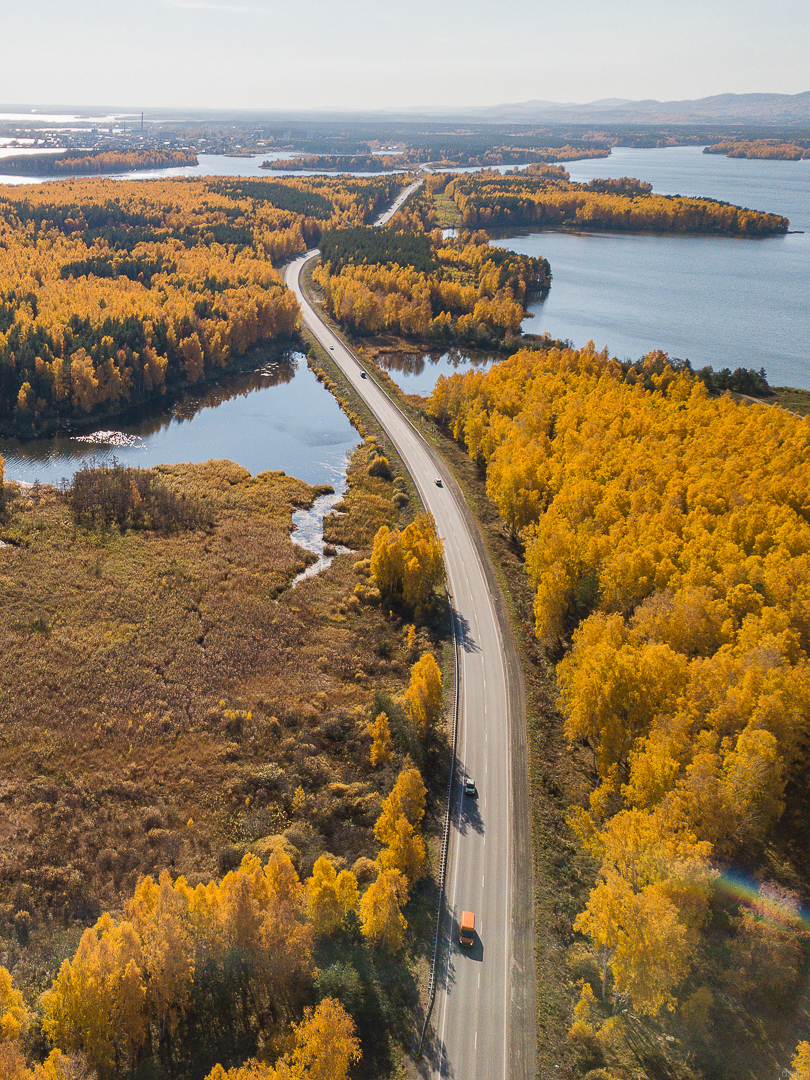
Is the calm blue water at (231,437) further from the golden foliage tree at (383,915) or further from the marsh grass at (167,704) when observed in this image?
the golden foliage tree at (383,915)

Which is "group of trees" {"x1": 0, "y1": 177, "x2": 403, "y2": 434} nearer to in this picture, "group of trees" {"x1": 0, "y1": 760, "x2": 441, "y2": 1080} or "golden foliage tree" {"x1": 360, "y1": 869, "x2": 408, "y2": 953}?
"group of trees" {"x1": 0, "y1": 760, "x2": 441, "y2": 1080}

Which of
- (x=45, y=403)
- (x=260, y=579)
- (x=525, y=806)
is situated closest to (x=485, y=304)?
(x=45, y=403)

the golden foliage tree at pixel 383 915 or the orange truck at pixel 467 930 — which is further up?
the golden foliage tree at pixel 383 915

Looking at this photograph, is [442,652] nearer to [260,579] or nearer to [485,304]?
[260,579]

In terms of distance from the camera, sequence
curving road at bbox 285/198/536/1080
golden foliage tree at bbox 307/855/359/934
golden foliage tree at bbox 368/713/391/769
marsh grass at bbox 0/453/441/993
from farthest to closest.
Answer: golden foliage tree at bbox 368/713/391/769 < marsh grass at bbox 0/453/441/993 < golden foliage tree at bbox 307/855/359/934 < curving road at bbox 285/198/536/1080

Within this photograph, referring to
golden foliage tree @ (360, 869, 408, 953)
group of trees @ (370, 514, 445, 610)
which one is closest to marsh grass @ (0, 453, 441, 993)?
group of trees @ (370, 514, 445, 610)

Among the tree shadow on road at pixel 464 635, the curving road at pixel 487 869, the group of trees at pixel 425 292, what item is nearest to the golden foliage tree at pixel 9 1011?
the curving road at pixel 487 869

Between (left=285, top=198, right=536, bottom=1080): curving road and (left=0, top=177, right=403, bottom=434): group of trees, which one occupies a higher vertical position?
(left=0, top=177, right=403, bottom=434): group of trees
